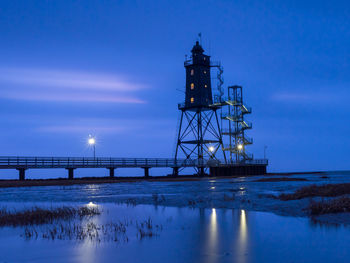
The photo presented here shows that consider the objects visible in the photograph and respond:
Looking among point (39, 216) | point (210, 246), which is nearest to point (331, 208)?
point (210, 246)

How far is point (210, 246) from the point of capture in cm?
770

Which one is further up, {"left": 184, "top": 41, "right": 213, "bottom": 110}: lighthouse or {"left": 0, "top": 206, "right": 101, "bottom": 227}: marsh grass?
{"left": 184, "top": 41, "right": 213, "bottom": 110}: lighthouse

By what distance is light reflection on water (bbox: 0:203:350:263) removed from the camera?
679cm

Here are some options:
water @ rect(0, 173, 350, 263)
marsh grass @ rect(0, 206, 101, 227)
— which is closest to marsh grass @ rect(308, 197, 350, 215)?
water @ rect(0, 173, 350, 263)

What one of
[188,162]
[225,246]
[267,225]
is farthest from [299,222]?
[188,162]

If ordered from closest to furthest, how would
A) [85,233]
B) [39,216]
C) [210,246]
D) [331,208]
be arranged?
[210,246], [85,233], [331,208], [39,216]

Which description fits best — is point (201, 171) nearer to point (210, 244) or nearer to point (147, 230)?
point (147, 230)

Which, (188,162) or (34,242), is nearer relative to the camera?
(34,242)

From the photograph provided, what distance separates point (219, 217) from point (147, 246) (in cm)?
466

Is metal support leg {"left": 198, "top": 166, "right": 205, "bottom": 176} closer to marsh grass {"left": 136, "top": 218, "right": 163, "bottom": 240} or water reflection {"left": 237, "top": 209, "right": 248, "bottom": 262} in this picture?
water reflection {"left": 237, "top": 209, "right": 248, "bottom": 262}

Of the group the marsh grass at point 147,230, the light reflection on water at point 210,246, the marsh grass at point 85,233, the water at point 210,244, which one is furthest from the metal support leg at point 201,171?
the marsh grass at point 85,233

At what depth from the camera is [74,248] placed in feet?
25.1

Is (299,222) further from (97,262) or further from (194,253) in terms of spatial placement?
(97,262)

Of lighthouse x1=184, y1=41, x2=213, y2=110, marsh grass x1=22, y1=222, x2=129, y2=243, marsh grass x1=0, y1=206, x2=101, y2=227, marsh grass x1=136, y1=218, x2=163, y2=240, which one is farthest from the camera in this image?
lighthouse x1=184, y1=41, x2=213, y2=110
